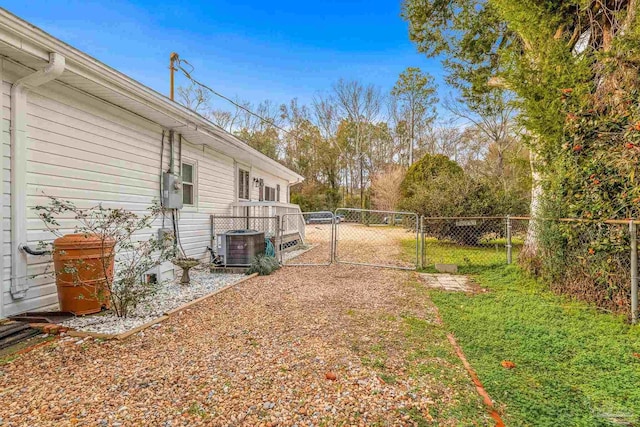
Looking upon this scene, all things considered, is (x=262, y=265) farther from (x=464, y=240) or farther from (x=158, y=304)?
(x=464, y=240)

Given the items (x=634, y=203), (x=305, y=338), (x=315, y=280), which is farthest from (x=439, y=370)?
(x=315, y=280)

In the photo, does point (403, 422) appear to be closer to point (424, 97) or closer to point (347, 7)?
point (347, 7)

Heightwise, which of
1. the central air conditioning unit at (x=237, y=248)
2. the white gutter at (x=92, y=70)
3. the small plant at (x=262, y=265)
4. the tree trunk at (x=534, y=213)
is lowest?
the small plant at (x=262, y=265)

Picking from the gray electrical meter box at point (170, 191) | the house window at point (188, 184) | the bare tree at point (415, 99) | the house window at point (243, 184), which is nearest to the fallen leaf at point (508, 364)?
the gray electrical meter box at point (170, 191)

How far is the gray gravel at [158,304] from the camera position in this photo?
3.41 metres

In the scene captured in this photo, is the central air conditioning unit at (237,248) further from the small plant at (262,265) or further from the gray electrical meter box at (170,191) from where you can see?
the gray electrical meter box at (170,191)

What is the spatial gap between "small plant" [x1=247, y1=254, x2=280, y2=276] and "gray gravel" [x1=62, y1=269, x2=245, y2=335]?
11.5 inches

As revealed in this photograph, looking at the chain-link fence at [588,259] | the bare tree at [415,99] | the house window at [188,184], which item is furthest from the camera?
the bare tree at [415,99]

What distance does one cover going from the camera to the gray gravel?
341cm

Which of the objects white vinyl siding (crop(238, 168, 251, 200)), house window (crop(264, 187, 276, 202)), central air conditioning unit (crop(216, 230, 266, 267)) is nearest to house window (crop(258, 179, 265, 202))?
house window (crop(264, 187, 276, 202))

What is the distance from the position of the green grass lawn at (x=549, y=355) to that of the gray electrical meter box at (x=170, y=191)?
492cm

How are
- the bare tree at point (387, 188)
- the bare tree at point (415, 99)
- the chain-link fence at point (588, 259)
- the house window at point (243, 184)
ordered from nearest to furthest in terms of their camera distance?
the chain-link fence at point (588, 259) < the house window at point (243, 184) < the bare tree at point (387, 188) < the bare tree at point (415, 99)

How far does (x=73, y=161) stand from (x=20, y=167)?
28.2 inches

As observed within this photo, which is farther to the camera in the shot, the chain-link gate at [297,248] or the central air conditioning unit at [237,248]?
the chain-link gate at [297,248]
